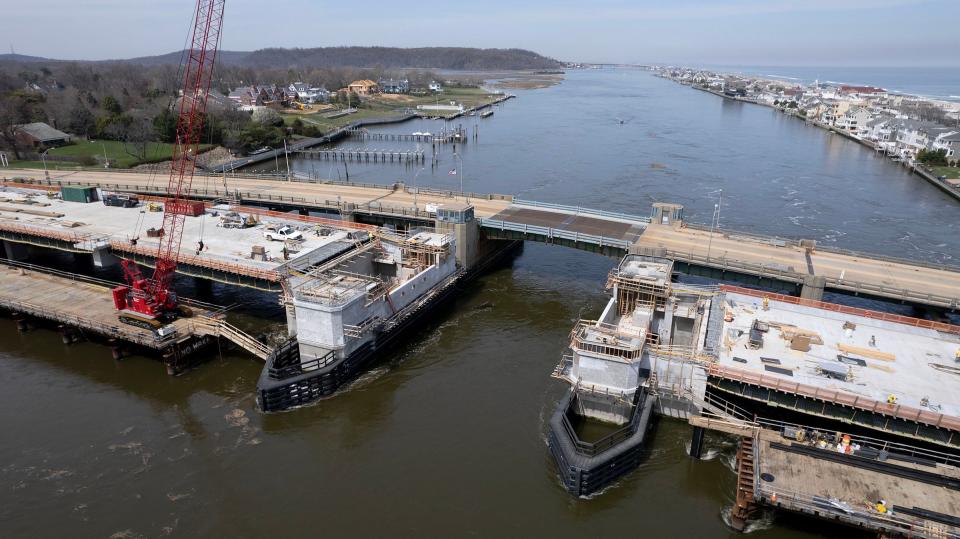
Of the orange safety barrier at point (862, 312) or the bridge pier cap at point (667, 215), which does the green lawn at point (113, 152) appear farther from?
the orange safety barrier at point (862, 312)

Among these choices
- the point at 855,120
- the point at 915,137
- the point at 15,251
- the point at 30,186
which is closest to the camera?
the point at 15,251

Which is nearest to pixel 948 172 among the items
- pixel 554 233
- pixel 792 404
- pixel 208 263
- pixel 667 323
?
pixel 554 233

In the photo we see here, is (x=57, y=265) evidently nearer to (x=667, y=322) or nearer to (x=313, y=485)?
(x=313, y=485)

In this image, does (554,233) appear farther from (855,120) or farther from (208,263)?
(855,120)

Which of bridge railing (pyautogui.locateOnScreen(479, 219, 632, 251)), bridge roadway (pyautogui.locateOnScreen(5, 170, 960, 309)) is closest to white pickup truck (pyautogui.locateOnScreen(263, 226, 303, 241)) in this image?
bridge roadway (pyautogui.locateOnScreen(5, 170, 960, 309))

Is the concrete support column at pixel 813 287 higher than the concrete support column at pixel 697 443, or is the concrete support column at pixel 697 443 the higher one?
the concrete support column at pixel 813 287

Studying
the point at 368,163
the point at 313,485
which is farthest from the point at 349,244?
the point at 368,163

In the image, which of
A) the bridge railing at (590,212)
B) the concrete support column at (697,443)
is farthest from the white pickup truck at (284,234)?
the concrete support column at (697,443)
